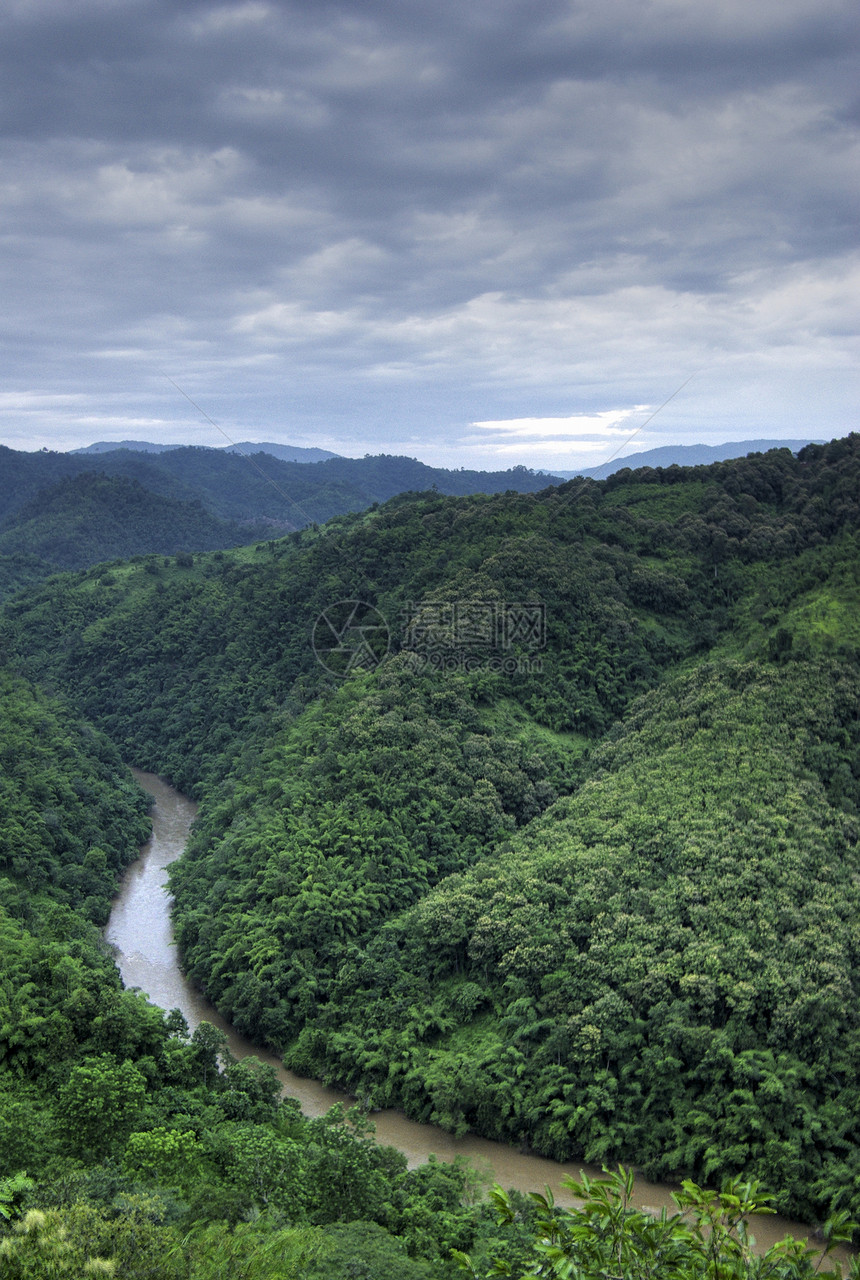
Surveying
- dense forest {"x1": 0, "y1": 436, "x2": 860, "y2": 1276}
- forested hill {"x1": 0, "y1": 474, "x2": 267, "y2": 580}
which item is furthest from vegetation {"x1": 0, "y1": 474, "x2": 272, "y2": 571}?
dense forest {"x1": 0, "y1": 436, "x2": 860, "y2": 1276}

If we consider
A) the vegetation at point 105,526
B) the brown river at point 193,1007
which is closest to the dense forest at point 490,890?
the brown river at point 193,1007

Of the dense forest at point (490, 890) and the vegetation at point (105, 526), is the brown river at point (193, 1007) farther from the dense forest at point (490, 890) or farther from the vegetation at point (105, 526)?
the vegetation at point (105, 526)

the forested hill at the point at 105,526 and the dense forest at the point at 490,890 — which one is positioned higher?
the forested hill at the point at 105,526

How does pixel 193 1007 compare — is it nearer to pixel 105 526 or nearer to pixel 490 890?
pixel 490 890

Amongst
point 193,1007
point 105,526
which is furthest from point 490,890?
point 105,526

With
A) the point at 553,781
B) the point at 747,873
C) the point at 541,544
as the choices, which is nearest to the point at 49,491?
the point at 541,544

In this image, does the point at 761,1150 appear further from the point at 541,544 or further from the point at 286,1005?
the point at 541,544

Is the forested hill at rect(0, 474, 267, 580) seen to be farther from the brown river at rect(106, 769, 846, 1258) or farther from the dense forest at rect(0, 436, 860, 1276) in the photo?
the brown river at rect(106, 769, 846, 1258)
